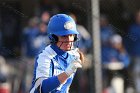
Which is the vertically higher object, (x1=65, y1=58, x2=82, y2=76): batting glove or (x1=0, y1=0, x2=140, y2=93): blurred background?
(x1=65, y1=58, x2=82, y2=76): batting glove

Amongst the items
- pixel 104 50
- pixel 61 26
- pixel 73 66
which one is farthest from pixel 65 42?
pixel 104 50

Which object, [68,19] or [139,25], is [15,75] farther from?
[68,19]

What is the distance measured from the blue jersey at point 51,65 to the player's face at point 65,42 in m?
0.07

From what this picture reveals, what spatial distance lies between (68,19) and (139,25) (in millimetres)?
5097

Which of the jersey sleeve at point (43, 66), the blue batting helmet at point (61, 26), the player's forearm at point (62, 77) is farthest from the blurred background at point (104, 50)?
the player's forearm at point (62, 77)

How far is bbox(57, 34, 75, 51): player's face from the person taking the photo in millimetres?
5402

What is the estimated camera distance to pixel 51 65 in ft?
17.9

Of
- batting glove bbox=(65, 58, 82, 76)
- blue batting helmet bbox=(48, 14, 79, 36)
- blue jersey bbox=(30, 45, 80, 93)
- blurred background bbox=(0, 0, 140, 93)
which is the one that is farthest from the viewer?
blurred background bbox=(0, 0, 140, 93)

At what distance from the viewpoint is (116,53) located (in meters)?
10.6

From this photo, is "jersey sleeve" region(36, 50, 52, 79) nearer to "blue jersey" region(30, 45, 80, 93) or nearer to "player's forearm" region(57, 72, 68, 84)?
"blue jersey" region(30, 45, 80, 93)

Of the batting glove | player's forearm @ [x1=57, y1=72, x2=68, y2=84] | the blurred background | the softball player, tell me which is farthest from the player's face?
the blurred background

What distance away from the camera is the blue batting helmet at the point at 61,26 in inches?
216

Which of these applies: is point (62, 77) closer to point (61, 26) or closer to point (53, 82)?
point (53, 82)

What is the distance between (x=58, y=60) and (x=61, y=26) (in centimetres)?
28
